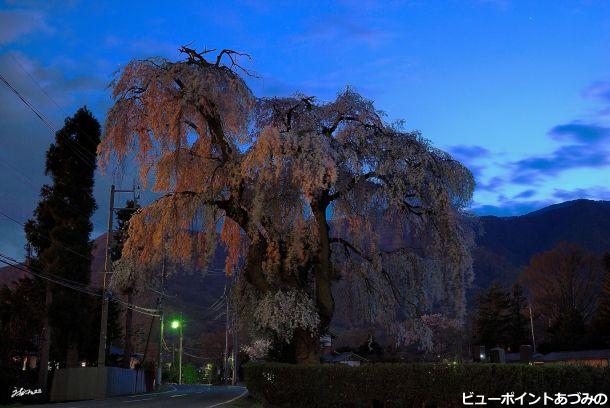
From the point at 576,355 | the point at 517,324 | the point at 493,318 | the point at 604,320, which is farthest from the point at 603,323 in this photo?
the point at 493,318

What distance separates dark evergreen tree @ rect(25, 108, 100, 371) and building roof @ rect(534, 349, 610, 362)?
4539 cm

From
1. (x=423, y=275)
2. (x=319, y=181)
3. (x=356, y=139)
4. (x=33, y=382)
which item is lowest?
(x=33, y=382)

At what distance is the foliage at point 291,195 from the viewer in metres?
20.5

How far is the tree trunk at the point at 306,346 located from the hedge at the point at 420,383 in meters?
1.66

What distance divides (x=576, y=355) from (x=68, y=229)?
159 feet

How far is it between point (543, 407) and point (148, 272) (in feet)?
45.7

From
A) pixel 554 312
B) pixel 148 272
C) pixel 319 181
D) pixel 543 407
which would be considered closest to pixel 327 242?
pixel 319 181

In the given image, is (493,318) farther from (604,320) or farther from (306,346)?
(306,346)

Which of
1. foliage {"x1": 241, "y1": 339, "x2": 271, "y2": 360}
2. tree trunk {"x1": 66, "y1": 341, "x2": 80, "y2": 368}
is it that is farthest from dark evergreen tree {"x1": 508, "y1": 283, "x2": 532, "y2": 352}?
tree trunk {"x1": 66, "y1": 341, "x2": 80, "y2": 368}

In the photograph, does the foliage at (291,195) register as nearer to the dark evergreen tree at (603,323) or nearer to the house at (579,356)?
the house at (579,356)

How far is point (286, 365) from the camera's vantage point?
19500mm

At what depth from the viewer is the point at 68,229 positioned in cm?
3994

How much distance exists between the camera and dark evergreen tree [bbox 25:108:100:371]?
1539 inches

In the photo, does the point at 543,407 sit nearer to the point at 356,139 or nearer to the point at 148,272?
the point at 356,139
